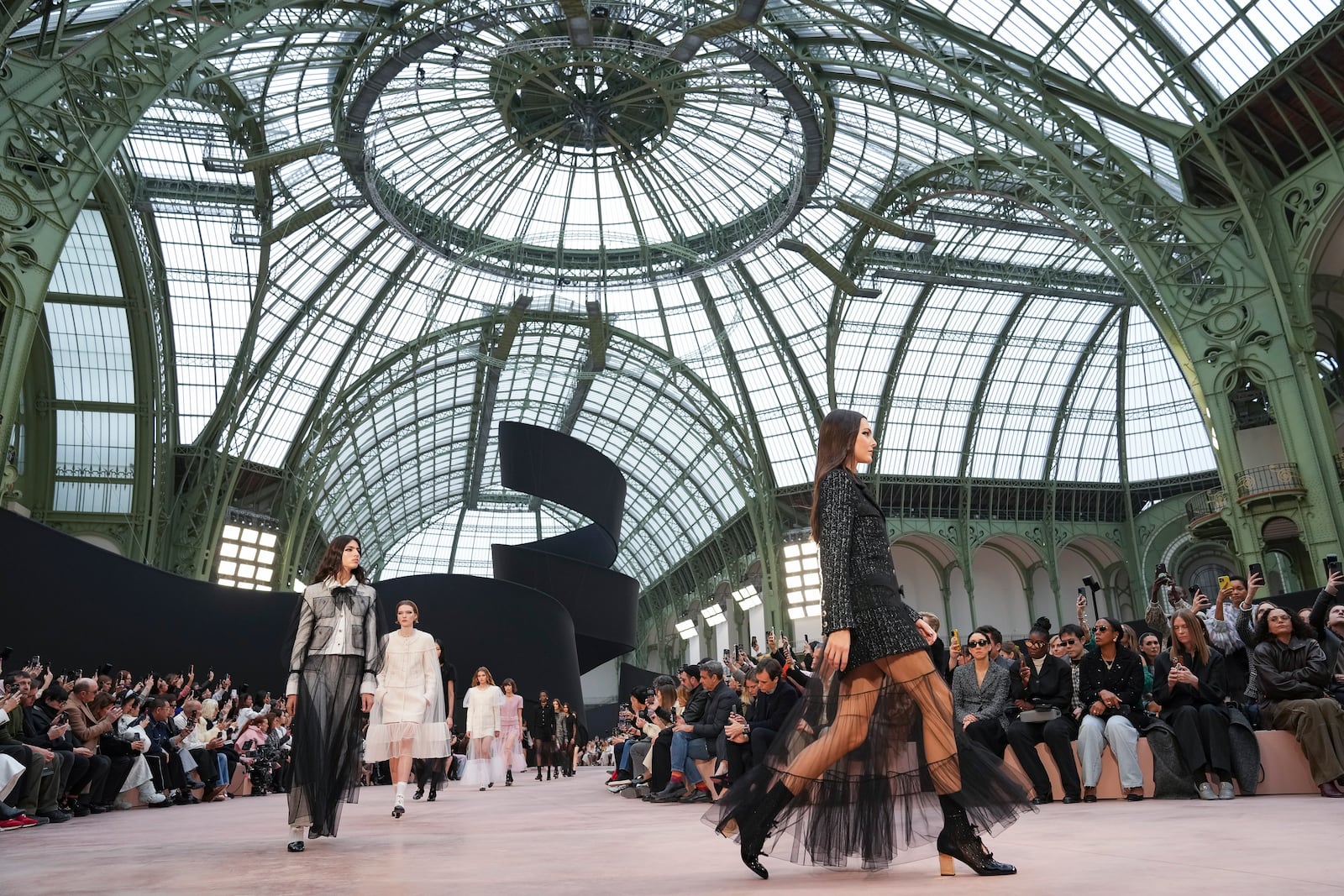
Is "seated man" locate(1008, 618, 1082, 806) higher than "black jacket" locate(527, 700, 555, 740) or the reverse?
the reverse

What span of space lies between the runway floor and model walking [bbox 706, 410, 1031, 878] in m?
0.18

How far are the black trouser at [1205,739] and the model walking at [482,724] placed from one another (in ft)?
32.9

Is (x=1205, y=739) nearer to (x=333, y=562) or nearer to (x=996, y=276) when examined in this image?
(x=333, y=562)

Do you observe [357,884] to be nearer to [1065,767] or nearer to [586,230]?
[1065,767]

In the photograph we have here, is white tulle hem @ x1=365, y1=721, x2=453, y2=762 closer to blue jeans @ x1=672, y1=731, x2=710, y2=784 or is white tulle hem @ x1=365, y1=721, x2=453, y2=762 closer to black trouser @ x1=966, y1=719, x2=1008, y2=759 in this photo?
blue jeans @ x1=672, y1=731, x2=710, y2=784

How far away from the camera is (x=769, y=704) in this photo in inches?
389


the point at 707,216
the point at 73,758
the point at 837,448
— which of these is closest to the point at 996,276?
the point at 707,216

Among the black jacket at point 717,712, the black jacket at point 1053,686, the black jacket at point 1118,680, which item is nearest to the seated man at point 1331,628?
the black jacket at point 1118,680

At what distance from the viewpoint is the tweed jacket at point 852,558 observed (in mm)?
4555

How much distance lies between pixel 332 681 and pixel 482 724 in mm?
9340

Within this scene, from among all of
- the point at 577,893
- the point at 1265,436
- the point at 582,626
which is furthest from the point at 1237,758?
the point at 582,626

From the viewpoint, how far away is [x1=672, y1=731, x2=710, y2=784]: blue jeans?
38.1ft

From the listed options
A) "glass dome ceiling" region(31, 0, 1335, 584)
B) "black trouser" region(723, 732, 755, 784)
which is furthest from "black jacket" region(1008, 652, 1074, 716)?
"glass dome ceiling" region(31, 0, 1335, 584)

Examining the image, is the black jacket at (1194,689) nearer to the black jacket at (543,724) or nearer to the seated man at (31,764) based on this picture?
the seated man at (31,764)
